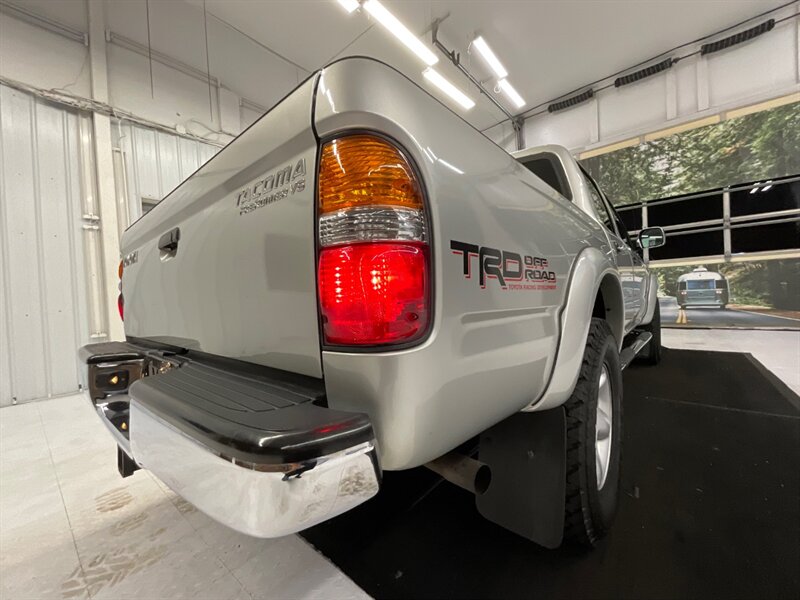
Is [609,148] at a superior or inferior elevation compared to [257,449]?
superior

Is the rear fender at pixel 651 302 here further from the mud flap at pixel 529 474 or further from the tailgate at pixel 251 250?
the tailgate at pixel 251 250

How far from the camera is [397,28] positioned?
4.45m

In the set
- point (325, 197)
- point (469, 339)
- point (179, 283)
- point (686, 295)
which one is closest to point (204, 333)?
point (179, 283)

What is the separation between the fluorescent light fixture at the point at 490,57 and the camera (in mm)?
5306

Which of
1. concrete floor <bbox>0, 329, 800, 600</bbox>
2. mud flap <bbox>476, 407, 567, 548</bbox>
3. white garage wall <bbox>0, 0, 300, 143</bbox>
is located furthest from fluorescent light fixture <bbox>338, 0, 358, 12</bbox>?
concrete floor <bbox>0, 329, 800, 600</bbox>

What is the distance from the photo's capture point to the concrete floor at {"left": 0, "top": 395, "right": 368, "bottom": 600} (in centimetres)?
116

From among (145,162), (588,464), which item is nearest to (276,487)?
(588,464)

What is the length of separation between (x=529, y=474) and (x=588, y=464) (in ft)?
0.64

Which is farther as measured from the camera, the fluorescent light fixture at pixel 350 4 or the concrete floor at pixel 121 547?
the fluorescent light fixture at pixel 350 4

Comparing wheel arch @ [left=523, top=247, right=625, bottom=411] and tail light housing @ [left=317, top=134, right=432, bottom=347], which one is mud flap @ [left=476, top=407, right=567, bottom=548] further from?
tail light housing @ [left=317, top=134, right=432, bottom=347]

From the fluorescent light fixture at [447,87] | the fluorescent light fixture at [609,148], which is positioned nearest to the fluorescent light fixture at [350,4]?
the fluorescent light fixture at [447,87]

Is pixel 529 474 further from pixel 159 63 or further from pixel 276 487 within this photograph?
pixel 159 63

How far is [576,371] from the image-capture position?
3.74 feet

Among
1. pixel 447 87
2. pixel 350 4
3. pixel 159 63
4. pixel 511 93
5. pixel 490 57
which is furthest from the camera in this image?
pixel 511 93
